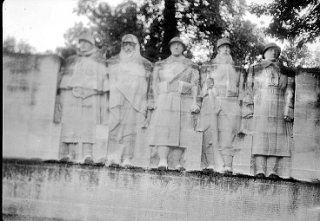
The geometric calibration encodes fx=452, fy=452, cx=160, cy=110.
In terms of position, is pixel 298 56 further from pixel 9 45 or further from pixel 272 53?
pixel 9 45

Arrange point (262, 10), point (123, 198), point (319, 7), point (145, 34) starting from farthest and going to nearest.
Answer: point (145, 34), point (262, 10), point (319, 7), point (123, 198)

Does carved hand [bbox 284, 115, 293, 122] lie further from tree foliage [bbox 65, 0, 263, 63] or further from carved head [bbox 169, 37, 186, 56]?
tree foliage [bbox 65, 0, 263, 63]

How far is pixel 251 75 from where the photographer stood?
10102 millimetres

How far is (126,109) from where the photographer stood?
32.9ft

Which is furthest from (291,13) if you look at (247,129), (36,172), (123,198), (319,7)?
(36,172)

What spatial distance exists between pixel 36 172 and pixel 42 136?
2.65 feet

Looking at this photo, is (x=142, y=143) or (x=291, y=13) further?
(x=291, y=13)

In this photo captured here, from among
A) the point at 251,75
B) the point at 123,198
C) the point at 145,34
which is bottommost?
the point at 123,198

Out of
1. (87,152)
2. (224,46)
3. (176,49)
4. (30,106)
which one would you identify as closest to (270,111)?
(224,46)

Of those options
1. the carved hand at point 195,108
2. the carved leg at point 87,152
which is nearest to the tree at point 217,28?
the carved hand at point 195,108

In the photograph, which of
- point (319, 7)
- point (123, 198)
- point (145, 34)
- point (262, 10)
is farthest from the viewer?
point (145, 34)

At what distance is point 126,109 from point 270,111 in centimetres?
317

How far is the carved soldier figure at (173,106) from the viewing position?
9.83 m

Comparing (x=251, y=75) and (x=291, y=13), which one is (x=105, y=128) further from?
(x=291, y=13)
